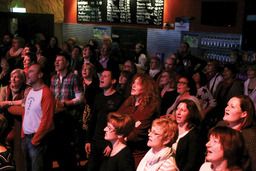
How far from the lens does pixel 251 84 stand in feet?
17.9

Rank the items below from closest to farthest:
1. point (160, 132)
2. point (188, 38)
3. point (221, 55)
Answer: point (160, 132)
point (221, 55)
point (188, 38)

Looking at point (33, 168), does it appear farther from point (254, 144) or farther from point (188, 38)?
point (188, 38)

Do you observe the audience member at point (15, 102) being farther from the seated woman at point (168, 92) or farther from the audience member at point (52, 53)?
the audience member at point (52, 53)

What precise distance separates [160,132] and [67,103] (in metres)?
1.94

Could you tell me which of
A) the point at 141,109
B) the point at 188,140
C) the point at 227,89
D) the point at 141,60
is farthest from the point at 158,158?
the point at 141,60

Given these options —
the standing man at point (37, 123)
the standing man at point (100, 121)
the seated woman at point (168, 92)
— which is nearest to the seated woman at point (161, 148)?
the standing man at point (100, 121)

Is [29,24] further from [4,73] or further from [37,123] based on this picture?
[37,123]

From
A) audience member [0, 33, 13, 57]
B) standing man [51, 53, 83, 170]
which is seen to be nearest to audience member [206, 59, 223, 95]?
standing man [51, 53, 83, 170]

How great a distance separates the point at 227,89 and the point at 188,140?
8.98ft

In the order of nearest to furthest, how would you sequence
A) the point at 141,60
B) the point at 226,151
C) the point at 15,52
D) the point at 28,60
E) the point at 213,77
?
the point at 226,151
the point at 28,60
the point at 213,77
the point at 15,52
the point at 141,60

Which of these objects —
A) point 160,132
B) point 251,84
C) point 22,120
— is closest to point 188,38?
point 251,84

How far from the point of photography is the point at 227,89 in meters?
5.48

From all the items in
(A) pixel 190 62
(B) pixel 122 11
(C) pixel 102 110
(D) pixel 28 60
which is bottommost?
(C) pixel 102 110

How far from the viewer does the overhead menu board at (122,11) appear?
922 cm
